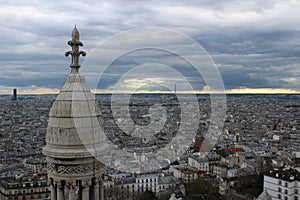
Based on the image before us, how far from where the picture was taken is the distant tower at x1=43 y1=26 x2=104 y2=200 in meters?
3.40

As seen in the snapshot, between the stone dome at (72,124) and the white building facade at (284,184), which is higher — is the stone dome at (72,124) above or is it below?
above

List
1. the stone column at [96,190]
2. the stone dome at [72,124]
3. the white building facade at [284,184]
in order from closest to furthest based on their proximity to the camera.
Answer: the stone dome at [72,124], the stone column at [96,190], the white building facade at [284,184]

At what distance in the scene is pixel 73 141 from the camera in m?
3.41

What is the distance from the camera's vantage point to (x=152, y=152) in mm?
32375

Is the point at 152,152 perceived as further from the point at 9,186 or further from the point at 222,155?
the point at 9,186

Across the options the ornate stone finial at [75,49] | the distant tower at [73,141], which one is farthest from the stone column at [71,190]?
the ornate stone finial at [75,49]

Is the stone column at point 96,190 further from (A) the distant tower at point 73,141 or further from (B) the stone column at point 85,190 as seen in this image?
(B) the stone column at point 85,190

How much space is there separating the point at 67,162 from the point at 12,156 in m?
A: 38.1

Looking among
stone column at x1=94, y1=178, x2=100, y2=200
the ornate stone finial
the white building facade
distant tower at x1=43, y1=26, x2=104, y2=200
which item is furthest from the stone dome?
the white building facade

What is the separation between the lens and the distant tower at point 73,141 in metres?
3.40

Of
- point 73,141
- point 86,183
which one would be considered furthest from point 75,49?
point 86,183

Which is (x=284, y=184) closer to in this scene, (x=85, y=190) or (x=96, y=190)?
(x=96, y=190)

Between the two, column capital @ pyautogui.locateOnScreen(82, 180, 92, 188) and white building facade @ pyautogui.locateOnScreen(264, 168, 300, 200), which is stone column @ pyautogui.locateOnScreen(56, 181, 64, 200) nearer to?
column capital @ pyautogui.locateOnScreen(82, 180, 92, 188)

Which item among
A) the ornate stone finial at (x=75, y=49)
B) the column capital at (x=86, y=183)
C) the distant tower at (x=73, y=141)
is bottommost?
the column capital at (x=86, y=183)
